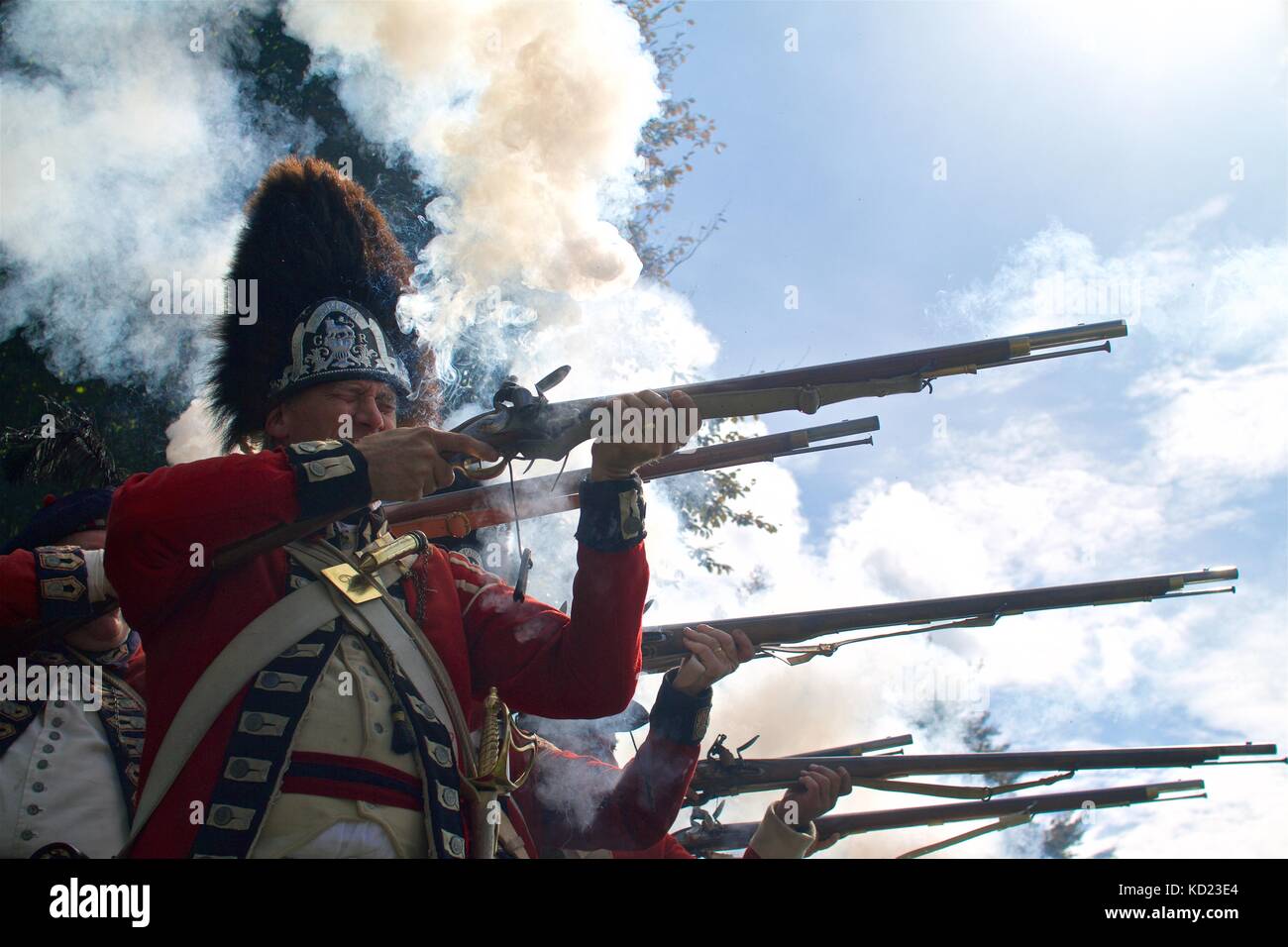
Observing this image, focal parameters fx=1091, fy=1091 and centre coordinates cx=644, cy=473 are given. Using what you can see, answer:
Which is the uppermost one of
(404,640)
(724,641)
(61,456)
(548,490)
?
(61,456)

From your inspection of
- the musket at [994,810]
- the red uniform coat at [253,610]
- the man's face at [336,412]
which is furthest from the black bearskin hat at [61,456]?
the musket at [994,810]

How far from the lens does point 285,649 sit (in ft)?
8.79

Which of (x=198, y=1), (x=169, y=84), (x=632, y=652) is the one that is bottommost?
(x=632, y=652)

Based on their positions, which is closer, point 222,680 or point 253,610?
point 222,680

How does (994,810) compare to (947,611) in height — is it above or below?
below

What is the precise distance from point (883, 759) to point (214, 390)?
4272 millimetres

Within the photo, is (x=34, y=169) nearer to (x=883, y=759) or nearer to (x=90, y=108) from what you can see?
(x=90, y=108)

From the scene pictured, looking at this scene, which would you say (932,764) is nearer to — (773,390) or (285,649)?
(773,390)

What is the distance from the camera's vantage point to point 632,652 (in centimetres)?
304

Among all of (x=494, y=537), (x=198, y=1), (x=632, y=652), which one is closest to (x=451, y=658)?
(x=632, y=652)

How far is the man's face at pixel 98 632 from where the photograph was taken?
3656 mm

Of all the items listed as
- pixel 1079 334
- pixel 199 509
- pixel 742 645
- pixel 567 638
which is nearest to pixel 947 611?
pixel 742 645

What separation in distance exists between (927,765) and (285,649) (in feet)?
15.6

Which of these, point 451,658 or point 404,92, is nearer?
point 451,658
